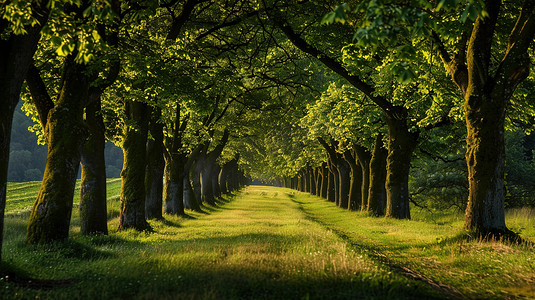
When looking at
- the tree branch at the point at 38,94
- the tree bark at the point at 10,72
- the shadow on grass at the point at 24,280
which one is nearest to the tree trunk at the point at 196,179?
the tree branch at the point at 38,94

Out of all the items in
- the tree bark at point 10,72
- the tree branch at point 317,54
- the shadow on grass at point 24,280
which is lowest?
the shadow on grass at point 24,280

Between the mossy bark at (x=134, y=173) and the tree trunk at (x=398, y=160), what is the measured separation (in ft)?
38.8

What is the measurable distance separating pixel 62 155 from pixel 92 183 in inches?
133

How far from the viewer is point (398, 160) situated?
19.5 meters

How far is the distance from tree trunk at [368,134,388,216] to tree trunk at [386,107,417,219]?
3.28 m

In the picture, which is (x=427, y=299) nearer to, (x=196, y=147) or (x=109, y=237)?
(x=109, y=237)

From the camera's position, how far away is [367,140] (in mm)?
25219

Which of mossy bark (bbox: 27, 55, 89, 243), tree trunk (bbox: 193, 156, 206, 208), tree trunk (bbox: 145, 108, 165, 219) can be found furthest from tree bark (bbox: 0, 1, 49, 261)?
tree trunk (bbox: 193, 156, 206, 208)

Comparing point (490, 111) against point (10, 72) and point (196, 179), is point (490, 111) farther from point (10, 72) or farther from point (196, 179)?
point (196, 179)

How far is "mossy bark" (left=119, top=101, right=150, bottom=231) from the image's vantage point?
51.3ft

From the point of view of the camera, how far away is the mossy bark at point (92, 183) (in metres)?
13.3

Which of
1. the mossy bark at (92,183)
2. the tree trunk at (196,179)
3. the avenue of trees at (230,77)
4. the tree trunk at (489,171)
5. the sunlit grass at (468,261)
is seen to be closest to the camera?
the avenue of trees at (230,77)

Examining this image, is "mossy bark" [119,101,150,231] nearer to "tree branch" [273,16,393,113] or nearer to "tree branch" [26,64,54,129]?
"tree branch" [26,64,54,129]

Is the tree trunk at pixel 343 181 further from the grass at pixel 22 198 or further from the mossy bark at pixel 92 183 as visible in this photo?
the mossy bark at pixel 92 183
